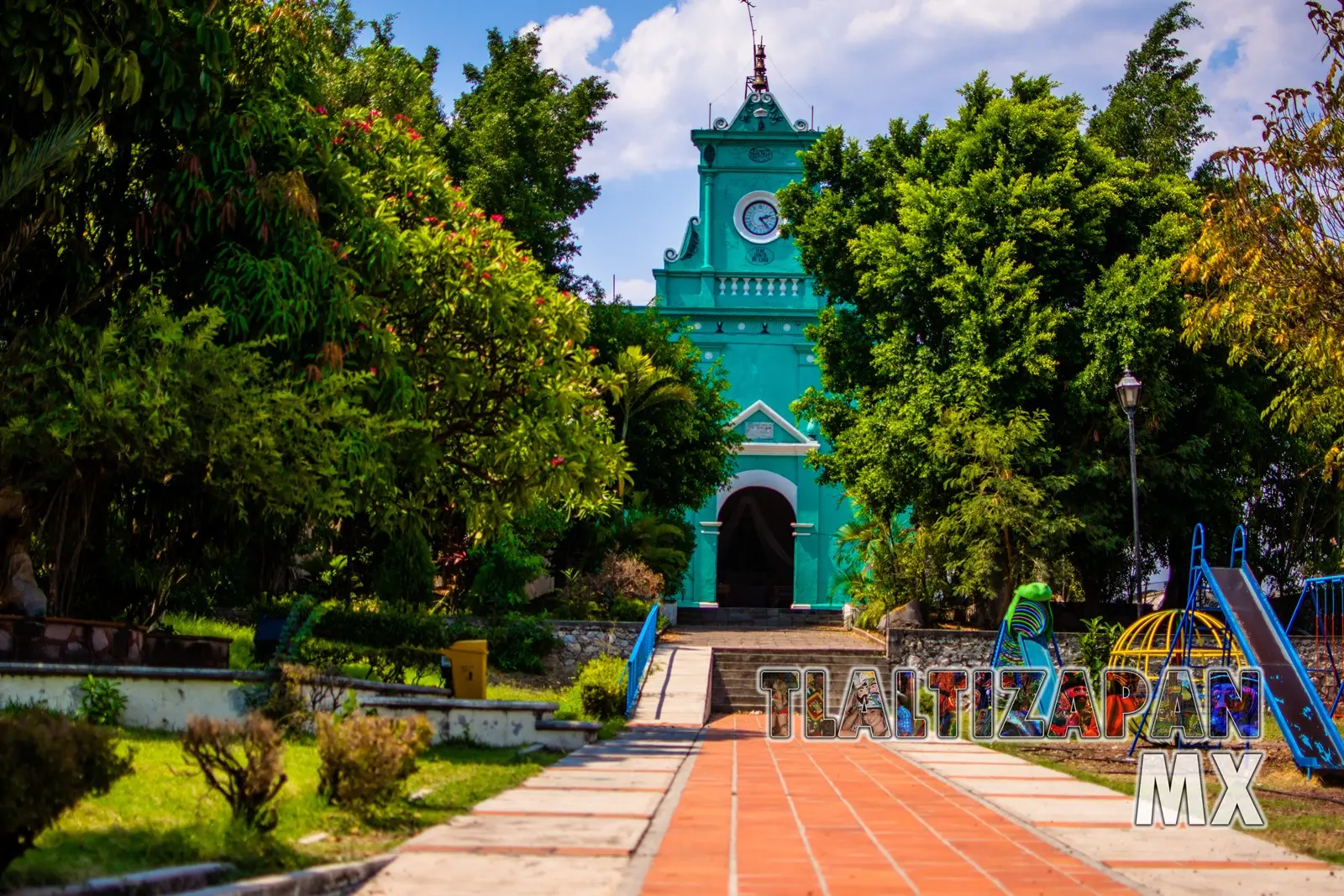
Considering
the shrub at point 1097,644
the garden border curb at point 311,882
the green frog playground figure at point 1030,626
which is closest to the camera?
the garden border curb at point 311,882

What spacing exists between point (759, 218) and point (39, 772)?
30494 millimetres

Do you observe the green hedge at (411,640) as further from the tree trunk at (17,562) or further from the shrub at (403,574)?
the tree trunk at (17,562)

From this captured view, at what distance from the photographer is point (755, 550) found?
123 feet

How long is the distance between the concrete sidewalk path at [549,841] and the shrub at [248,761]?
2.50 ft

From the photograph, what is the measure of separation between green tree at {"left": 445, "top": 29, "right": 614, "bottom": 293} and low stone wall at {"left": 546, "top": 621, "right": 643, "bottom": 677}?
9.35 metres

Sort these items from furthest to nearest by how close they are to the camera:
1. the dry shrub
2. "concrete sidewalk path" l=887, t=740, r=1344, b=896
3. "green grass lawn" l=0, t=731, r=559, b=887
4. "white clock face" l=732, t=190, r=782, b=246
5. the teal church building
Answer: "white clock face" l=732, t=190, r=782, b=246 < the teal church building < the dry shrub < "concrete sidewalk path" l=887, t=740, r=1344, b=896 < "green grass lawn" l=0, t=731, r=559, b=887

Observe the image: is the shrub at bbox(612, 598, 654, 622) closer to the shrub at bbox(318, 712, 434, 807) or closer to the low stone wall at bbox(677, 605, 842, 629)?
the low stone wall at bbox(677, 605, 842, 629)

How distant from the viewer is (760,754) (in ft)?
44.2

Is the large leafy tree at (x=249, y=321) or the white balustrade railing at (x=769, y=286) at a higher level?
the white balustrade railing at (x=769, y=286)

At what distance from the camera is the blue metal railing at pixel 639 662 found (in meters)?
17.1

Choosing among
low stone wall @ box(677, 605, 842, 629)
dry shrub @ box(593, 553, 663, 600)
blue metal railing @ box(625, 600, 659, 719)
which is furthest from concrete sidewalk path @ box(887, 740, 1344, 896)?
low stone wall @ box(677, 605, 842, 629)

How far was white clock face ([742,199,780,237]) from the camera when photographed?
34.3 metres

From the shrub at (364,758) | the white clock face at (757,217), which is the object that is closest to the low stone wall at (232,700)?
the shrub at (364,758)

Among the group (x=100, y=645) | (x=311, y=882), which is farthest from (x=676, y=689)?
(x=311, y=882)
